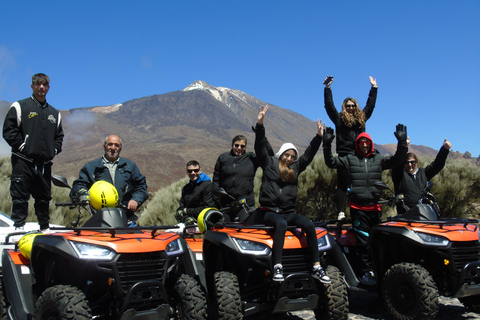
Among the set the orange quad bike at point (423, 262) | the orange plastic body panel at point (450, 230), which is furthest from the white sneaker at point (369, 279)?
the orange plastic body panel at point (450, 230)

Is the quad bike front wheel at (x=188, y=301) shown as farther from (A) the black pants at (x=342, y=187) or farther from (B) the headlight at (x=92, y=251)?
(A) the black pants at (x=342, y=187)

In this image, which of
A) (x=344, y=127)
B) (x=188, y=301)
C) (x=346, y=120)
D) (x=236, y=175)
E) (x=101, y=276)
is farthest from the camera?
(x=344, y=127)

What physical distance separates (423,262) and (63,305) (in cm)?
357

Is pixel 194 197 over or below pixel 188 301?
over

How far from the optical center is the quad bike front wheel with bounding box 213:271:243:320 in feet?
14.5

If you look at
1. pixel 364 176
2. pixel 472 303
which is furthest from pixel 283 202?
pixel 472 303

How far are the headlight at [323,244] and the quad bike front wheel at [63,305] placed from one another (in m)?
2.26

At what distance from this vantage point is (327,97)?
23.8 feet

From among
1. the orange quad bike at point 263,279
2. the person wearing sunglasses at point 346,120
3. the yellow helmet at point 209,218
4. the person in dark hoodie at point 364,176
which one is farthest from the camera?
the person wearing sunglasses at point 346,120

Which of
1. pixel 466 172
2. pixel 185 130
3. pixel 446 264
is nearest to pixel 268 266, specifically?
pixel 446 264

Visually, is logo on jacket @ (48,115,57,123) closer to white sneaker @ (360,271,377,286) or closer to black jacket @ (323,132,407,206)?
black jacket @ (323,132,407,206)

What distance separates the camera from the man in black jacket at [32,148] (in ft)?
19.5

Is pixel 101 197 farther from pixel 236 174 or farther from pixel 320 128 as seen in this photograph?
pixel 320 128

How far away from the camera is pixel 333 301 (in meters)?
4.69
